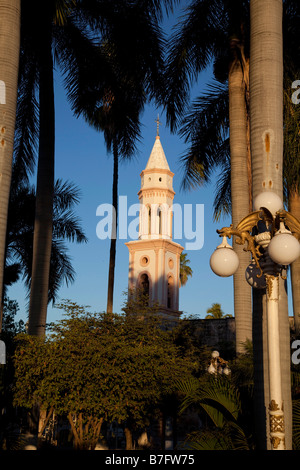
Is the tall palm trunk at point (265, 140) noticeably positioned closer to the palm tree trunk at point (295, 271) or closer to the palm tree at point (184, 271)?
the palm tree trunk at point (295, 271)

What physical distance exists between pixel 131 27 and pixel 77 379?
364 inches

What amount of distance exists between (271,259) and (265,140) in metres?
2.34

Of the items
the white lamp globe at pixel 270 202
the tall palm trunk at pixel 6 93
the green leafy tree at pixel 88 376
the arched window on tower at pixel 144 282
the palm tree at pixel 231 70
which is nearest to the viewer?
the white lamp globe at pixel 270 202

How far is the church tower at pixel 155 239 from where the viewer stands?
46.6 metres

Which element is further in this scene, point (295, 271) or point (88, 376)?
point (295, 271)

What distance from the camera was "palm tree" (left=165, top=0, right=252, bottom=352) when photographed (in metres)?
14.1

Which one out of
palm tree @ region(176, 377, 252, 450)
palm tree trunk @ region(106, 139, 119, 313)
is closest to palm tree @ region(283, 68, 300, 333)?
palm tree trunk @ region(106, 139, 119, 313)

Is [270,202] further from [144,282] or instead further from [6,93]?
[144,282]

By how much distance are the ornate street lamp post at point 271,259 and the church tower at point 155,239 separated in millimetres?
39818

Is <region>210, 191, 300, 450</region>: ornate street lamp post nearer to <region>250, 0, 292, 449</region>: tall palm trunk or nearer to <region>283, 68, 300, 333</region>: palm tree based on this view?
<region>250, 0, 292, 449</region>: tall palm trunk

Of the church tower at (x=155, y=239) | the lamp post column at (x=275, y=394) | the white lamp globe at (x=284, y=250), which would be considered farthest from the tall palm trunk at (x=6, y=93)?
the church tower at (x=155, y=239)

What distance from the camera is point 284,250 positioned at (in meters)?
5.44

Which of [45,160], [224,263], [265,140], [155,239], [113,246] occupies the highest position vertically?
[155,239]

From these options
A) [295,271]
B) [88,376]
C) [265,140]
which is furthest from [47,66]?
[295,271]
